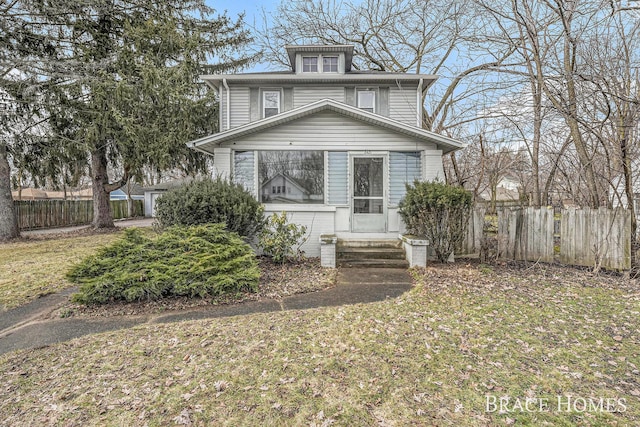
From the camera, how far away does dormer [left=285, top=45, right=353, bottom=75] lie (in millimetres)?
11984

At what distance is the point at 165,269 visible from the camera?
5.35 m

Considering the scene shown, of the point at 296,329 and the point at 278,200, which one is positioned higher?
the point at 278,200

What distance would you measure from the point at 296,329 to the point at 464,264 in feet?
18.0

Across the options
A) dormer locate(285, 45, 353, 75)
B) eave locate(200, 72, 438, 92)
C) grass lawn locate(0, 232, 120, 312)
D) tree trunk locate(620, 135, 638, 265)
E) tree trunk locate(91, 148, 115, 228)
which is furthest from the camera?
tree trunk locate(91, 148, 115, 228)

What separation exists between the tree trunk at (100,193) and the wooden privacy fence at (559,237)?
53.5ft

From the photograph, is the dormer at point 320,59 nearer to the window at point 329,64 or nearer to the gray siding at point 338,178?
the window at point 329,64

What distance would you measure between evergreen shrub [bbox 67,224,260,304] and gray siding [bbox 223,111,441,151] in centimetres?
354

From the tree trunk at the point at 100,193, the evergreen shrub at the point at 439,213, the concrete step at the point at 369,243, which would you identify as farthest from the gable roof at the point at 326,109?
the tree trunk at the point at 100,193

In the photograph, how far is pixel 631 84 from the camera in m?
6.74

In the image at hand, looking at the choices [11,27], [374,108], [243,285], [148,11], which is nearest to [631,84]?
[374,108]

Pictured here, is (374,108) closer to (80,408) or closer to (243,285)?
(243,285)

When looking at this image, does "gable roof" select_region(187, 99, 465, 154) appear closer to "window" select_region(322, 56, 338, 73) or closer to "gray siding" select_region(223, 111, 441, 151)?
"gray siding" select_region(223, 111, 441, 151)

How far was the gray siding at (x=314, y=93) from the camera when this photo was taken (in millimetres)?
11828

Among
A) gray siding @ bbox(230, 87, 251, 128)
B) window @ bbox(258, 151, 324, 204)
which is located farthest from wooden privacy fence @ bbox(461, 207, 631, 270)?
gray siding @ bbox(230, 87, 251, 128)
